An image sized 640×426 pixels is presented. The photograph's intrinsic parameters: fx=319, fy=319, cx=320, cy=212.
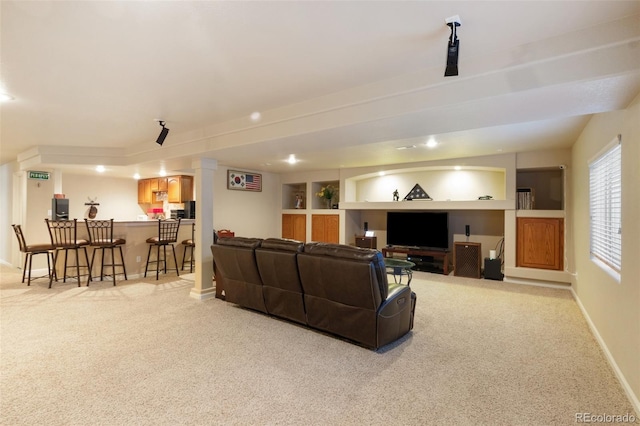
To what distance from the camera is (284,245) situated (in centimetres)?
347

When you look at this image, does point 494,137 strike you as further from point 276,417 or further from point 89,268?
point 89,268

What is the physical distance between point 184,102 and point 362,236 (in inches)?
215

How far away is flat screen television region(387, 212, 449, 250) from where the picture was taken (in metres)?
6.74

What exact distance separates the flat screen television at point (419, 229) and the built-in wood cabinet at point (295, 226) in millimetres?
2335

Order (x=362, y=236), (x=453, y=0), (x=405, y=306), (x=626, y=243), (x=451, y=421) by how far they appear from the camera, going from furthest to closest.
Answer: (x=362, y=236), (x=405, y=306), (x=626, y=243), (x=451, y=421), (x=453, y=0)

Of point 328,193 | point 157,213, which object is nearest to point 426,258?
point 328,193

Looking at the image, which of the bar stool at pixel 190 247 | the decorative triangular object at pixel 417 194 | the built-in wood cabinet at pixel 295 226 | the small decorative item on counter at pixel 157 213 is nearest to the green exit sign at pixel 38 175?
the small decorative item on counter at pixel 157 213

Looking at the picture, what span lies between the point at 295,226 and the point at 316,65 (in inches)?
254

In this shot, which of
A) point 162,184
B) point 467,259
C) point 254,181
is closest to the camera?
point 467,259

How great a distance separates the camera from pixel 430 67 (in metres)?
2.47

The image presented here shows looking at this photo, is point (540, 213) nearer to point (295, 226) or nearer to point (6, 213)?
point (295, 226)

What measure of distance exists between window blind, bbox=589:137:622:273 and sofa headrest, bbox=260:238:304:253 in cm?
281

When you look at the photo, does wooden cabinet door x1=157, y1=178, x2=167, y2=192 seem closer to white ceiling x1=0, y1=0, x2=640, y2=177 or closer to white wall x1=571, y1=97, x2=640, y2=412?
white ceiling x1=0, y1=0, x2=640, y2=177

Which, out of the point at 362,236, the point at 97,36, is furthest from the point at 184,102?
the point at 362,236
